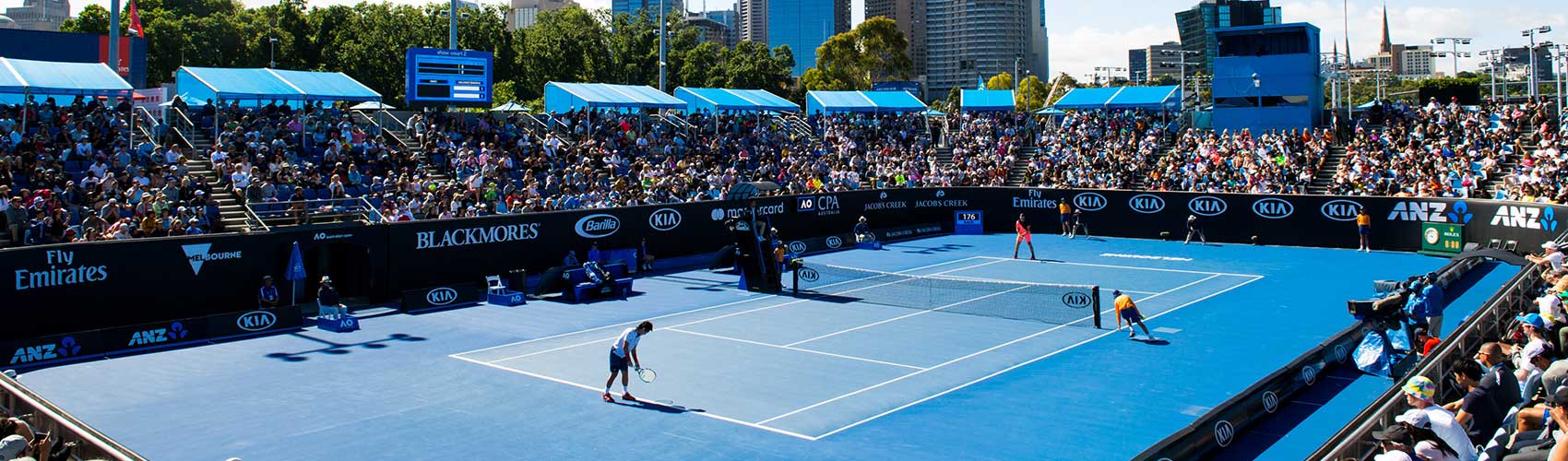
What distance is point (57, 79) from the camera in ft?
112

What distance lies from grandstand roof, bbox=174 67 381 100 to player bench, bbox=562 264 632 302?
42.1 ft

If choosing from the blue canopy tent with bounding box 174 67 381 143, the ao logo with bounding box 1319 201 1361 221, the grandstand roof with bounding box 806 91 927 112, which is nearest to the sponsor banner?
the blue canopy tent with bounding box 174 67 381 143

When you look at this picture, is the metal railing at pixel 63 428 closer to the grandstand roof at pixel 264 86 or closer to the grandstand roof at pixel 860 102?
the grandstand roof at pixel 264 86

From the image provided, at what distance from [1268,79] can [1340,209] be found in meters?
14.7

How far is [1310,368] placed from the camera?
65.9 feet

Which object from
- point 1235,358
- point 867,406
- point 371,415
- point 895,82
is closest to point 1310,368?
point 1235,358

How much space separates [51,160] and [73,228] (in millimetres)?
4628

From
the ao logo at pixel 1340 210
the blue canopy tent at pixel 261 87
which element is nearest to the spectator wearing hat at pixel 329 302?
the blue canopy tent at pixel 261 87

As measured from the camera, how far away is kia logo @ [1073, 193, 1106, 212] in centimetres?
4866

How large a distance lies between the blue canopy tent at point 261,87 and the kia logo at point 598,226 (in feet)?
33.1

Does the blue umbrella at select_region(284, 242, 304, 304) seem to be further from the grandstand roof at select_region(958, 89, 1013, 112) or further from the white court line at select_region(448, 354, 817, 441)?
the grandstand roof at select_region(958, 89, 1013, 112)

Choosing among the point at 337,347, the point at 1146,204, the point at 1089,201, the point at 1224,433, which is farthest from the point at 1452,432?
the point at 1089,201

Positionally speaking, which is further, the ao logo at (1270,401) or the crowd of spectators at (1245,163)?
the crowd of spectators at (1245,163)

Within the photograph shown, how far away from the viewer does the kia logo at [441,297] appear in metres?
30.9
